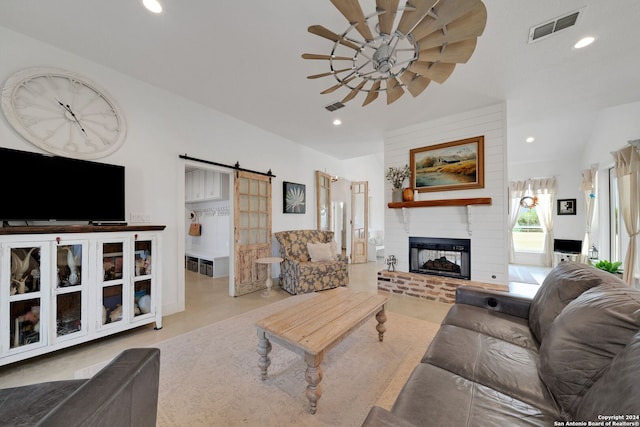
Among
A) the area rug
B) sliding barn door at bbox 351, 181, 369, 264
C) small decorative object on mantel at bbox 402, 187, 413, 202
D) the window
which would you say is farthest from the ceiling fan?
the window

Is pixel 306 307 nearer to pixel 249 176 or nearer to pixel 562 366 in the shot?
pixel 562 366

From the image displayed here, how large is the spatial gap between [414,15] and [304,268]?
333 centimetres

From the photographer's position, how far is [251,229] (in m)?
4.08

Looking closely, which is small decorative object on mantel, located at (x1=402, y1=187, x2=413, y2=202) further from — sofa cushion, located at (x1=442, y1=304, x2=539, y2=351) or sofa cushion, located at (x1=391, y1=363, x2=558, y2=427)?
sofa cushion, located at (x1=391, y1=363, x2=558, y2=427)

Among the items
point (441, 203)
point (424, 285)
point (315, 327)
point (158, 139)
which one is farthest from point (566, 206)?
point (158, 139)

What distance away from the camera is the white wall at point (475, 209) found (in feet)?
11.0

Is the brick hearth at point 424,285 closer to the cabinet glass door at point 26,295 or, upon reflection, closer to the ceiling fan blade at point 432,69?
the ceiling fan blade at point 432,69

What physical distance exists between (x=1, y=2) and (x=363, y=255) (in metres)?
6.89

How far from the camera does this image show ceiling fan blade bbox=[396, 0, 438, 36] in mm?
1199

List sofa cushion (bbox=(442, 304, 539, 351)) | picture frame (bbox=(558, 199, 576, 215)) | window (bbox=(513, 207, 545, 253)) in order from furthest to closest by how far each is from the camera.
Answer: window (bbox=(513, 207, 545, 253))
picture frame (bbox=(558, 199, 576, 215))
sofa cushion (bbox=(442, 304, 539, 351))

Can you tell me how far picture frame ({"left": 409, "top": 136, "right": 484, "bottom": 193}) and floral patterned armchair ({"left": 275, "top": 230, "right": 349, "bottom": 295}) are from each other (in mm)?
2053

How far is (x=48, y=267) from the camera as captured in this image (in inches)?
76.3

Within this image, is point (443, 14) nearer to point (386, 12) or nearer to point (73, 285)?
point (386, 12)

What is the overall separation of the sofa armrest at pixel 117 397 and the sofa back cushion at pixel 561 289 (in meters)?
2.17
